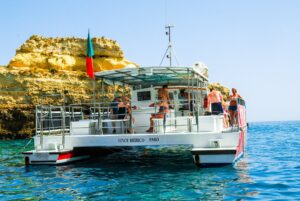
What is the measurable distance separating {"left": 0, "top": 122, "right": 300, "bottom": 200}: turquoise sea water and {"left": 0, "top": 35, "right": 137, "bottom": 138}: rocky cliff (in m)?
21.2

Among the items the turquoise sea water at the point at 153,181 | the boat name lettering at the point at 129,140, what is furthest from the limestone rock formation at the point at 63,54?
the boat name lettering at the point at 129,140

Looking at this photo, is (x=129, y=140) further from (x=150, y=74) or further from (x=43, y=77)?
(x=43, y=77)

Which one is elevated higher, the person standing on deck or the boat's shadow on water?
the person standing on deck

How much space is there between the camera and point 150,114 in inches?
583

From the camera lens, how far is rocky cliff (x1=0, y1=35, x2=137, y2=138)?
46.5 m

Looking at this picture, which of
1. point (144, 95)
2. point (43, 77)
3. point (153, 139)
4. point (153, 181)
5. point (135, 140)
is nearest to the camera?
point (153, 181)

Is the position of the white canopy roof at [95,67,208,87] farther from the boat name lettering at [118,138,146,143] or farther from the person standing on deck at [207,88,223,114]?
the boat name lettering at [118,138,146,143]

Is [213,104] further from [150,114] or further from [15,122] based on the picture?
[15,122]

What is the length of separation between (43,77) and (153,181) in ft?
148

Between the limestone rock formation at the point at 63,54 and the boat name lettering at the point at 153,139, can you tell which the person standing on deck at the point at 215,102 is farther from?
the limestone rock formation at the point at 63,54

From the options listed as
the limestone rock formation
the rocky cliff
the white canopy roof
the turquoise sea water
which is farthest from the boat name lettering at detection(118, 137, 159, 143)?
the limestone rock formation

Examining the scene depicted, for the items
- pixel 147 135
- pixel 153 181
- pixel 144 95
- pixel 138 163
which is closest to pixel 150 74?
pixel 147 135

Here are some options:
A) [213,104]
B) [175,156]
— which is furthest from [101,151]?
[213,104]

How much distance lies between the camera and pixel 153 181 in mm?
10547
